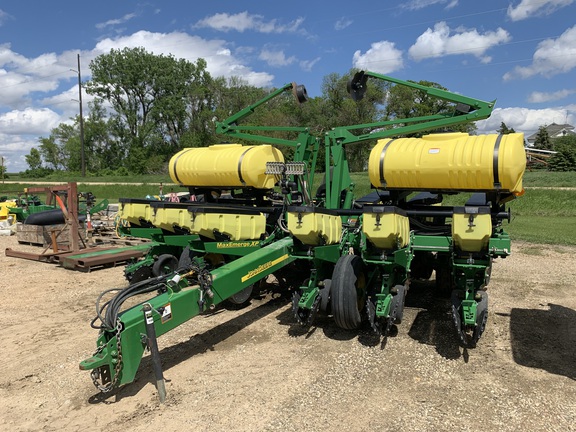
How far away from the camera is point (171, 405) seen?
12.6 feet

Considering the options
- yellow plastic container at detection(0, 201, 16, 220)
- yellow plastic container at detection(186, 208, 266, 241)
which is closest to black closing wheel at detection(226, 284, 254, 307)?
yellow plastic container at detection(186, 208, 266, 241)

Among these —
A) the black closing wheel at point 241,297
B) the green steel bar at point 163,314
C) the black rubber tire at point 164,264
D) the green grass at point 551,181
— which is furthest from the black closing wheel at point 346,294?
the green grass at point 551,181

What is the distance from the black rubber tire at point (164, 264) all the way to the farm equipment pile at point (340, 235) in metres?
0.03

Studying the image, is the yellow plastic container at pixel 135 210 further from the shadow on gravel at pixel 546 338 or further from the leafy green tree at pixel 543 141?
the leafy green tree at pixel 543 141

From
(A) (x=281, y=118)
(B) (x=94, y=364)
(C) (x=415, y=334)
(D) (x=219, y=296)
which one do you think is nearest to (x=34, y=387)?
(B) (x=94, y=364)

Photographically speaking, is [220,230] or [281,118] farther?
[281,118]

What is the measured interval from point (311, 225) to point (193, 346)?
1840 mm

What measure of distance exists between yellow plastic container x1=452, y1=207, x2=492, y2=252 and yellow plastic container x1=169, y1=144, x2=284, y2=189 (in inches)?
125

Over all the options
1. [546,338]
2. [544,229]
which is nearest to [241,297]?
[546,338]

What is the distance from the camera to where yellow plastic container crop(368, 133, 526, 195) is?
4922 mm

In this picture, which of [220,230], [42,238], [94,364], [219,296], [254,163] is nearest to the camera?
[94,364]

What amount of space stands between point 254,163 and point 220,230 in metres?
1.36

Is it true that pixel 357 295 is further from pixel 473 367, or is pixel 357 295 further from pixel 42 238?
pixel 42 238

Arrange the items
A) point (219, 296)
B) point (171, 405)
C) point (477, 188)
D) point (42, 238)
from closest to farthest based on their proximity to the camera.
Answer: point (171, 405) → point (219, 296) → point (477, 188) → point (42, 238)
